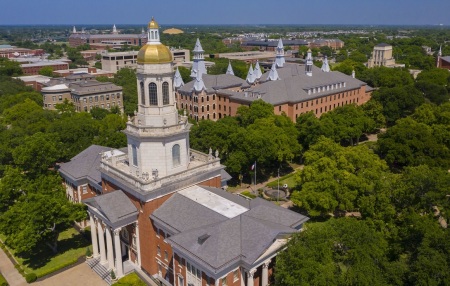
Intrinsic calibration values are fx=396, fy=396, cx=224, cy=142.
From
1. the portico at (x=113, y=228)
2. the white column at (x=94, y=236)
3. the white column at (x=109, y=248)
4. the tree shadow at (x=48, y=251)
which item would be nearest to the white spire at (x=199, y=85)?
the tree shadow at (x=48, y=251)

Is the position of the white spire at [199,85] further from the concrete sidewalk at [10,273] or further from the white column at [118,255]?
the white column at [118,255]

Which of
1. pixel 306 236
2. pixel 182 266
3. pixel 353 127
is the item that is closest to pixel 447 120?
pixel 353 127

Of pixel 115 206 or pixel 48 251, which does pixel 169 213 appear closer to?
pixel 115 206

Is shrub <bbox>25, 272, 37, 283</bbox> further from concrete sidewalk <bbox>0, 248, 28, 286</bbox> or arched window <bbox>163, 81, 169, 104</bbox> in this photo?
arched window <bbox>163, 81, 169, 104</bbox>

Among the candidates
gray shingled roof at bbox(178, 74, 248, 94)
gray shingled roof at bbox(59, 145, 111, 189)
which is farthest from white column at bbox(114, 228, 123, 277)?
gray shingled roof at bbox(178, 74, 248, 94)

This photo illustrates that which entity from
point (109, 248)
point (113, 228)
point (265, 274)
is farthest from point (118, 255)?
point (265, 274)

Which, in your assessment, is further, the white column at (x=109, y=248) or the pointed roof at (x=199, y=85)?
the pointed roof at (x=199, y=85)
